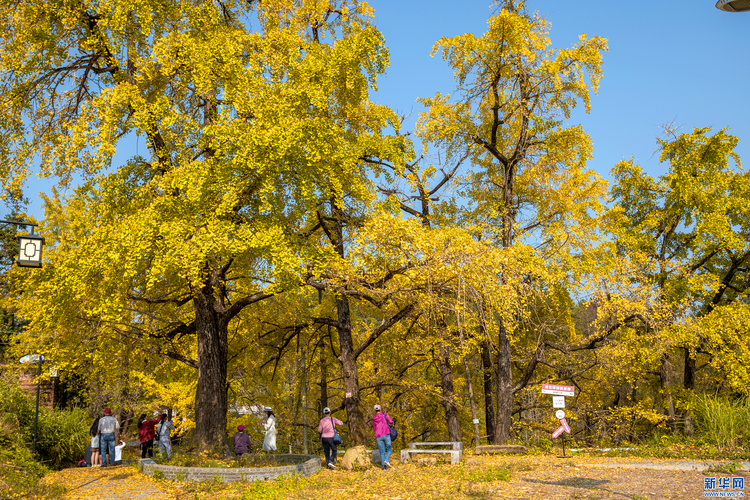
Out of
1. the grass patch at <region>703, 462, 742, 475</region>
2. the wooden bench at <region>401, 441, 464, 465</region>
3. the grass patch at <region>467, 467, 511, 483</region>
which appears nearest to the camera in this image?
the grass patch at <region>703, 462, 742, 475</region>

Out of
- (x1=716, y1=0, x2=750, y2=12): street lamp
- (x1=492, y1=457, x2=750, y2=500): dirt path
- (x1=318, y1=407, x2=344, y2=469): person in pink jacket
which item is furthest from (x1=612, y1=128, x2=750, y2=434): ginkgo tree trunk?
(x1=716, y1=0, x2=750, y2=12): street lamp

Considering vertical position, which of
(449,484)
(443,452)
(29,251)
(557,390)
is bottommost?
(443,452)

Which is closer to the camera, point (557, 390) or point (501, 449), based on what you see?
point (557, 390)

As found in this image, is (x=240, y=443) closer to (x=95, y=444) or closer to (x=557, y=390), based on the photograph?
(x=95, y=444)

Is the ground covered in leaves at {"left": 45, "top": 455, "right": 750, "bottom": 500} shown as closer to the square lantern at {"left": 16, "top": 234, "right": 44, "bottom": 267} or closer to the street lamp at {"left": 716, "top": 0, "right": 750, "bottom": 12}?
the square lantern at {"left": 16, "top": 234, "right": 44, "bottom": 267}

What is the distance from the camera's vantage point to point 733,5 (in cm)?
380

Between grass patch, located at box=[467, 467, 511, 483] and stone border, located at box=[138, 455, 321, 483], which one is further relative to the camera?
stone border, located at box=[138, 455, 321, 483]

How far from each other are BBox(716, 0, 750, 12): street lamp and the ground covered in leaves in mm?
5800

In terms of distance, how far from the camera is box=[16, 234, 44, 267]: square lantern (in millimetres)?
9758

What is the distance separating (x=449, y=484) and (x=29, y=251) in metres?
8.68

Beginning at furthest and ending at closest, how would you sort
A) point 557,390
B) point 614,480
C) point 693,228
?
1. point 693,228
2. point 557,390
3. point 614,480

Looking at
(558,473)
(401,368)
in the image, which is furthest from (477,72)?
(558,473)

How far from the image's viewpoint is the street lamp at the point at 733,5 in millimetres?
3785

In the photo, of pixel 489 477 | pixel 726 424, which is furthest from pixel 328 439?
pixel 726 424
